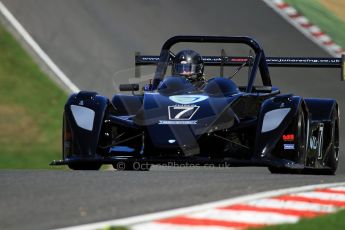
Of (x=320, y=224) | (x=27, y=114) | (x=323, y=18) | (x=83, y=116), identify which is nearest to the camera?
(x=320, y=224)

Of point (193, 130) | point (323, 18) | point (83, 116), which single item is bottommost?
point (193, 130)

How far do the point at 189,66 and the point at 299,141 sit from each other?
7.36 ft

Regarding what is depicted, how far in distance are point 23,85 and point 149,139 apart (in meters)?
6.63

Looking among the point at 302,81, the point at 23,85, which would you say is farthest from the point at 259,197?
the point at 302,81

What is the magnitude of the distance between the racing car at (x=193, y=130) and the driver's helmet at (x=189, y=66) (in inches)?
18.2

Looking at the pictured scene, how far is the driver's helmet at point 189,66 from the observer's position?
12273 millimetres

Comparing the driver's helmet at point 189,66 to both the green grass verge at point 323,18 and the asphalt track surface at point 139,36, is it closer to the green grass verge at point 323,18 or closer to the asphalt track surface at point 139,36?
the asphalt track surface at point 139,36

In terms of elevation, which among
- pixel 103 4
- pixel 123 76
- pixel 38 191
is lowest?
pixel 38 191

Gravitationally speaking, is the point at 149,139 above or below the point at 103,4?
below

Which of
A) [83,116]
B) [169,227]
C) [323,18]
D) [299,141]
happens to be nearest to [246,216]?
[169,227]

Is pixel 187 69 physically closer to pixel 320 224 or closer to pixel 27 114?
pixel 27 114

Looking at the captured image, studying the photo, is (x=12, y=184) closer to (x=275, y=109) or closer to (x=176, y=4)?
(x=275, y=109)

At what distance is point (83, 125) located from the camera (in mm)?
10945

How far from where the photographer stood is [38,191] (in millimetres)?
7676
